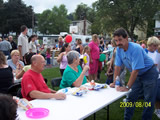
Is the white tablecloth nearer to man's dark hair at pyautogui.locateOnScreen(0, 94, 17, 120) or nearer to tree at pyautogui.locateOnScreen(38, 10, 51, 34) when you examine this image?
man's dark hair at pyautogui.locateOnScreen(0, 94, 17, 120)

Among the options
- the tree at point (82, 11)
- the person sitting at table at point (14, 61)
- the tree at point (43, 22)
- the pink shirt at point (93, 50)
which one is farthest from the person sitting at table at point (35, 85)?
the tree at point (82, 11)

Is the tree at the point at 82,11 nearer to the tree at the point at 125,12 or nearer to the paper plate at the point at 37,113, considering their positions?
the tree at the point at 125,12

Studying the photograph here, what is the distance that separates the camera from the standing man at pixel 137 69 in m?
2.32

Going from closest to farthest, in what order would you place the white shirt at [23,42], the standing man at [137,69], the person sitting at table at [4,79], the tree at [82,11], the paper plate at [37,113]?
1. the paper plate at [37,113]
2. the standing man at [137,69]
3. the person sitting at table at [4,79]
4. the white shirt at [23,42]
5. the tree at [82,11]

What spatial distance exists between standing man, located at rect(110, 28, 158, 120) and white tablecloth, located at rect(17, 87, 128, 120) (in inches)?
14.3

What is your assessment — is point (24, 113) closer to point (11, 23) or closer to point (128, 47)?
point (128, 47)

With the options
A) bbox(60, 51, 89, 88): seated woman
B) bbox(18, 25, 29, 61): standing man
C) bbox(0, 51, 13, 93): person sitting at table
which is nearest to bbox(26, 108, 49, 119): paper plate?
bbox(60, 51, 89, 88): seated woman

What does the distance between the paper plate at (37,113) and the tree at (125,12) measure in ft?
92.2

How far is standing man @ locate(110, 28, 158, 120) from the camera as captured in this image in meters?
2.32

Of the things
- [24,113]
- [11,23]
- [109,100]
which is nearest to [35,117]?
[24,113]

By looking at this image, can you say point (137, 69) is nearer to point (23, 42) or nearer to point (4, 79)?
point (4, 79)

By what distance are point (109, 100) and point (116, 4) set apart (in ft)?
97.4

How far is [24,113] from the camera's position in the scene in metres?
1.73

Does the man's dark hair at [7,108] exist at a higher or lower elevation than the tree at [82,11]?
lower
